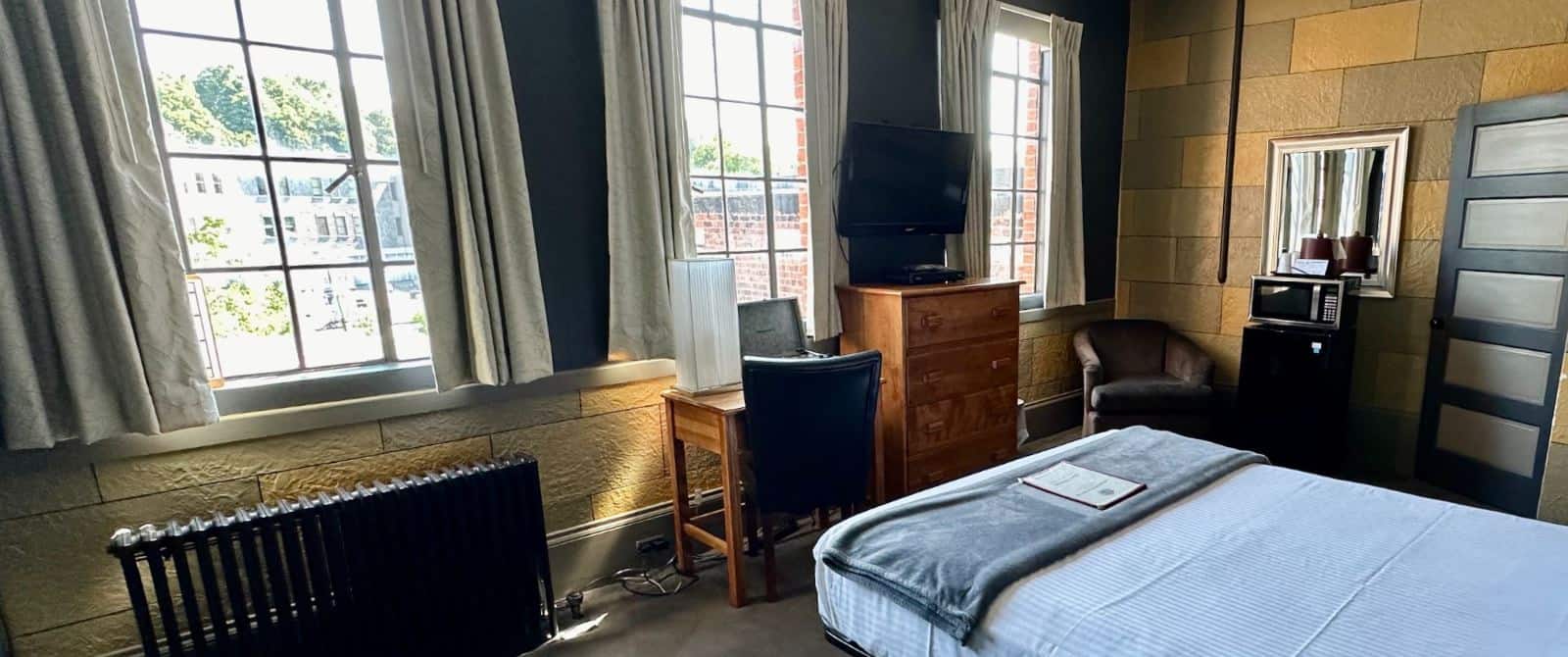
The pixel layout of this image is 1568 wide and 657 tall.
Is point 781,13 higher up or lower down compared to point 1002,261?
higher up

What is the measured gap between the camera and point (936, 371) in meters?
3.03

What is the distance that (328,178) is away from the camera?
2.15 metres

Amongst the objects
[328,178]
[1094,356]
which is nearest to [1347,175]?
[1094,356]

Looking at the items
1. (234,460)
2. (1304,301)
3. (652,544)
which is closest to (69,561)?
(234,460)

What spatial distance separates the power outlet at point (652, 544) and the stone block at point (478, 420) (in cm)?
63

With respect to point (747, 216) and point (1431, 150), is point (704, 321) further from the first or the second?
point (1431, 150)

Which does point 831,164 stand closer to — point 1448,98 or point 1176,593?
point 1176,593

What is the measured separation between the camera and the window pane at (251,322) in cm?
203

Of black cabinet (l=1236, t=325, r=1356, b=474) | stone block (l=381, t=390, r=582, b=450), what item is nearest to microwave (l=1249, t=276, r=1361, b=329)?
black cabinet (l=1236, t=325, r=1356, b=474)

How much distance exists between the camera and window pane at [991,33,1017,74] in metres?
3.87

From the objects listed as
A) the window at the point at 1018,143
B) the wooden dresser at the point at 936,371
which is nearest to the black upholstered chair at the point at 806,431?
the wooden dresser at the point at 936,371

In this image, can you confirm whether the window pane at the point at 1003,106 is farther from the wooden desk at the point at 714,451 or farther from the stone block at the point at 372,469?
the stone block at the point at 372,469

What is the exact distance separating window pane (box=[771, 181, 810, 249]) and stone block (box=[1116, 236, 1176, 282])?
269cm

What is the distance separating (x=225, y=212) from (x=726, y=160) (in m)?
1.79
